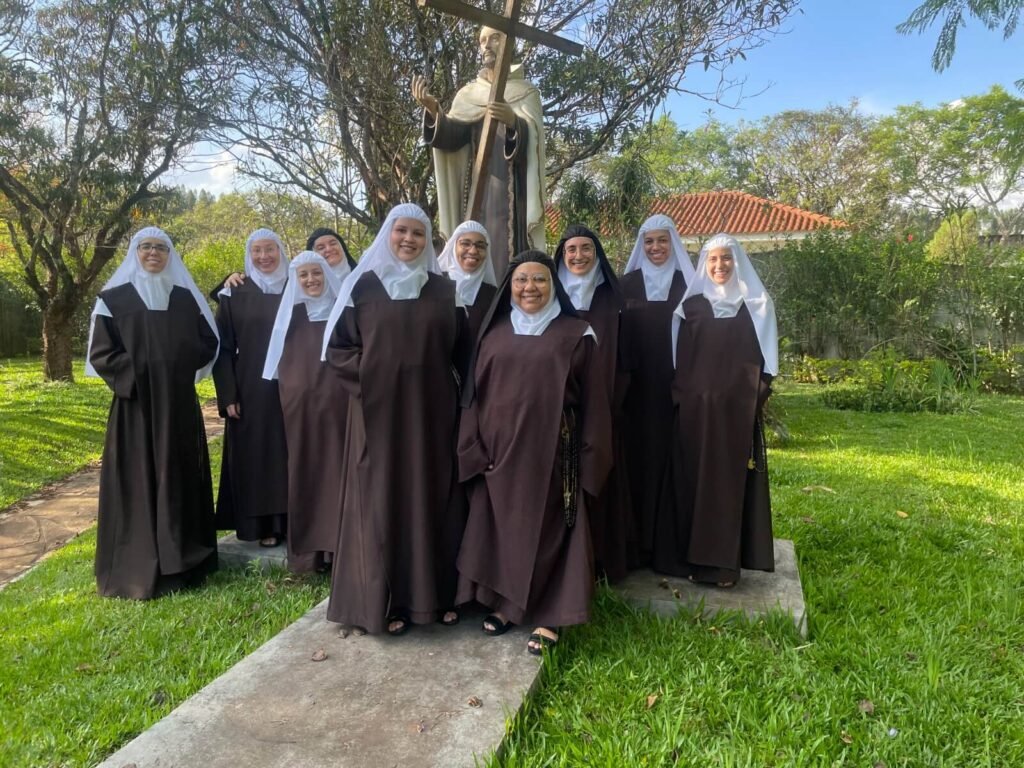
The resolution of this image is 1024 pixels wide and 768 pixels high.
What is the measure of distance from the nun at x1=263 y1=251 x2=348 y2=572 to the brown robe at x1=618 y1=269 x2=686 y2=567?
1.69 m

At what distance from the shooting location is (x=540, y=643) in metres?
3.09

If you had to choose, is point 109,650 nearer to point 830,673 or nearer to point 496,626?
point 496,626

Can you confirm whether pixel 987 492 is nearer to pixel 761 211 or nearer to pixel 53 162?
pixel 53 162

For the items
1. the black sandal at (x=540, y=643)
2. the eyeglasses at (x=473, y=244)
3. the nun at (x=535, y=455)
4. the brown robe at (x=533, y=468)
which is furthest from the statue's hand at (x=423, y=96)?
the black sandal at (x=540, y=643)

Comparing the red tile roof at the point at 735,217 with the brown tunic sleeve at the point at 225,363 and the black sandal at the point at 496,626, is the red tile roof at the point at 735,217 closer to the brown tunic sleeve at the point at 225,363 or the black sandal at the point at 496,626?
the brown tunic sleeve at the point at 225,363

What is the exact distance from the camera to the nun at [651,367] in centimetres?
404

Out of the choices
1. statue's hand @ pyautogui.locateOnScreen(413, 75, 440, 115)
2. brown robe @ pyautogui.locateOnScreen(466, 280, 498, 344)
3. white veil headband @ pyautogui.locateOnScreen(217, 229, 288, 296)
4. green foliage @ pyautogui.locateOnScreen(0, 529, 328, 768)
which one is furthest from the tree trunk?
brown robe @ pyautogui.locateOnScreen(466, 280, 498, 344)

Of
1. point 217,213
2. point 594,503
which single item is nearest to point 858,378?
point 594,503

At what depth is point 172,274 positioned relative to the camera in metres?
4.33

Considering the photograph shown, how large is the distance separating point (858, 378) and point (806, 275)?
126 inches

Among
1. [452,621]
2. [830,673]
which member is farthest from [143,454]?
[830,673]

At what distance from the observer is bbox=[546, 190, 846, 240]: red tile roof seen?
21.5 meters

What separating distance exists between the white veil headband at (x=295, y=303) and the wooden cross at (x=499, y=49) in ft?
3.06

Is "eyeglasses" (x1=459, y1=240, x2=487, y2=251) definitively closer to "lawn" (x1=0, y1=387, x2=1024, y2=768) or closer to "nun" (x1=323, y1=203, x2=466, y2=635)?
"nun" (x1=323, y1=203, x2=466, y2=635)
